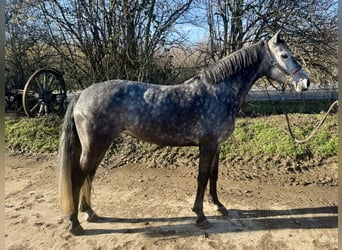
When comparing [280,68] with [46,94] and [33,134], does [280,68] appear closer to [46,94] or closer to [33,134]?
[33,134]

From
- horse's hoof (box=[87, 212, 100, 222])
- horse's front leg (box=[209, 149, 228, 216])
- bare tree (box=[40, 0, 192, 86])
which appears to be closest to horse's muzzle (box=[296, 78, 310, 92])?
horse's front leg (box=[209, 149, 228, 216])

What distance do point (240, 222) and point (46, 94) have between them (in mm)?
4933

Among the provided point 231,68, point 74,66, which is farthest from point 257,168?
point 74,66

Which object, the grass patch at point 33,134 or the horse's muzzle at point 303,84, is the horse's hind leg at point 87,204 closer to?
the horse's muzzle at point 303,84

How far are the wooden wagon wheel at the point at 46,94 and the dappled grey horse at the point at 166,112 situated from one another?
3877 mm

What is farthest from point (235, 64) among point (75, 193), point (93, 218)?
point (93, 218)

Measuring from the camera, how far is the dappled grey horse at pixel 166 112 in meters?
2.62

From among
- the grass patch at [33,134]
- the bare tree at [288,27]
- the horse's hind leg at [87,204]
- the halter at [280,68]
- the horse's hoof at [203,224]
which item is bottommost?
the horse's hoof at [203,224]

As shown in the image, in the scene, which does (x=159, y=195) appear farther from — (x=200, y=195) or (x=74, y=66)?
(x=74, y=66)

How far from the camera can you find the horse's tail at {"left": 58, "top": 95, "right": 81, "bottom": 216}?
2600 mm

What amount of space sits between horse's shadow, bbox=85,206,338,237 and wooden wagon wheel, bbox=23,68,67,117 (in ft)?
13.3

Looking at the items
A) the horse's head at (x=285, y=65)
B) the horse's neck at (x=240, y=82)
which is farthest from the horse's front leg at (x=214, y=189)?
the horse's head at (x=285, y=65)

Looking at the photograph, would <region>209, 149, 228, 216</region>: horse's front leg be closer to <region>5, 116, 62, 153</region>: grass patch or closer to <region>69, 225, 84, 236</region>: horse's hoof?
<region>69, 225, 84, 236</region>: horse's hoof

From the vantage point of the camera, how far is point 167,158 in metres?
4.72
